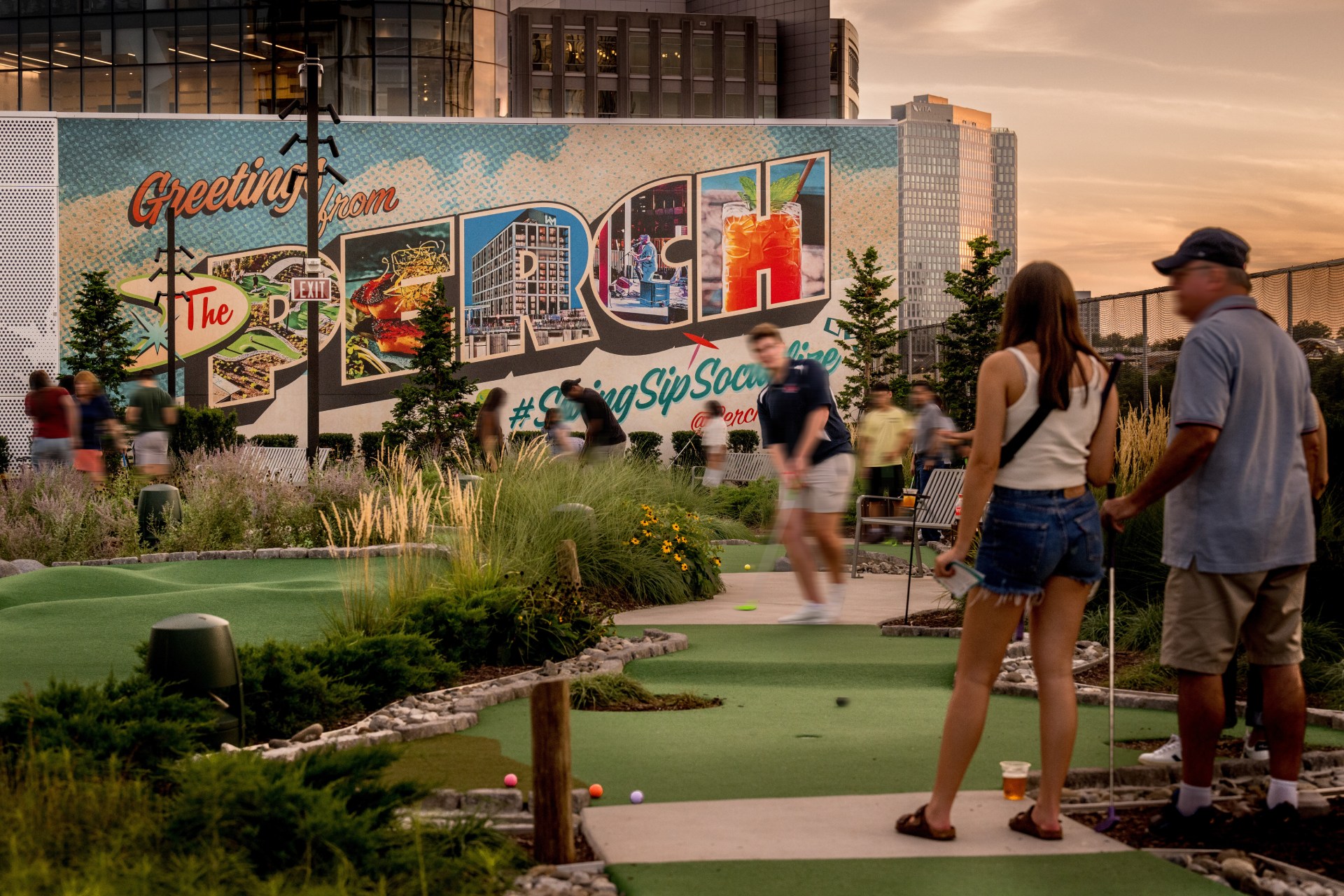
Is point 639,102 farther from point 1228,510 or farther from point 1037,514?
point 1037,514

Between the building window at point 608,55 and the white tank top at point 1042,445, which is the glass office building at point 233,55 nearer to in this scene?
the building window at point 608,55

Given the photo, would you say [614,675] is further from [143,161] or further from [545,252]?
[143,161]

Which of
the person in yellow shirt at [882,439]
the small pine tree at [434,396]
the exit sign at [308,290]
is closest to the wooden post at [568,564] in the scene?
the person in yellow shirt at [882,439]

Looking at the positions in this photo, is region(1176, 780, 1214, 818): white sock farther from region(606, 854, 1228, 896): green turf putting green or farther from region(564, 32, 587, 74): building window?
region(564, 32, 587, 74): building window

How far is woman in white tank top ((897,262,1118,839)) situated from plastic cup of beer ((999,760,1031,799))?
45 centimetres

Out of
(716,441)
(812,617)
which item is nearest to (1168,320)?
(716,441)

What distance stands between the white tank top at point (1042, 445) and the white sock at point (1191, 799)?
1072mm

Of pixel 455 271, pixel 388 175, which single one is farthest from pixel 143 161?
pixel 455 271

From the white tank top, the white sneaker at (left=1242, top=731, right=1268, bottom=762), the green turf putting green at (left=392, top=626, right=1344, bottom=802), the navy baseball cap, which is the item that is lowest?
the green turf putting green at (left=392, top=626, right=1344, bottom=802)

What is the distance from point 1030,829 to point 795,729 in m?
1.94

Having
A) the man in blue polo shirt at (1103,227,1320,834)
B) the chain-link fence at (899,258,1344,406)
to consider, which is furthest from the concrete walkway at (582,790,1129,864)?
the chain-link fence at (899,258,1344,406)

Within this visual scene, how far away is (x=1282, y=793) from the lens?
4273mm

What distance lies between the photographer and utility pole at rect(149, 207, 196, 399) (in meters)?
27.2

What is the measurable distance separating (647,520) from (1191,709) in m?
6.77
